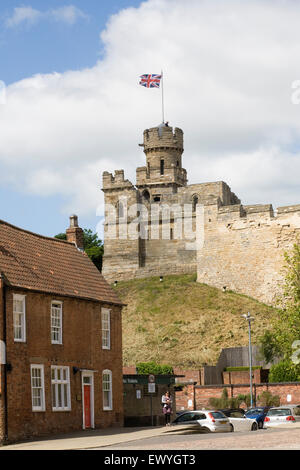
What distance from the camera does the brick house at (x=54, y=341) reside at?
33.3 meters

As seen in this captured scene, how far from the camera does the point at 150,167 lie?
319ft

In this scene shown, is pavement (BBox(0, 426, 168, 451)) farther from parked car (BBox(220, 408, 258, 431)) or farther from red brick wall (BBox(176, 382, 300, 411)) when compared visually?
red brick wall (BBox(176, 382, 300, 411))

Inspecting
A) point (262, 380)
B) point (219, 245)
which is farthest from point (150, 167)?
point (262, 380)

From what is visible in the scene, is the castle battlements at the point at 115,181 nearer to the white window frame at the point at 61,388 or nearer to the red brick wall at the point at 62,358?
the red brick wall at the point at 62,358

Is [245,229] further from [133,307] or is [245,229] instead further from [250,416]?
[250,416]

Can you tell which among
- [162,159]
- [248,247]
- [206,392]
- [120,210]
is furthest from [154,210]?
[206,392]

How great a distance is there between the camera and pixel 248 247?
8219cm

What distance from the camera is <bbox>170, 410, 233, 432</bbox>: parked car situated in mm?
34281

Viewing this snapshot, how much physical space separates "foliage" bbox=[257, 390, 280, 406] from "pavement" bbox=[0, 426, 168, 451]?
781 inches

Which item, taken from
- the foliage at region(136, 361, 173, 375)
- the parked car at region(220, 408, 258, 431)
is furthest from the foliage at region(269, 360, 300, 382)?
the parked car at region(220, 408, 258, 431)

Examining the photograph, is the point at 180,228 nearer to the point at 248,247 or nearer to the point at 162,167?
the point at 162,167

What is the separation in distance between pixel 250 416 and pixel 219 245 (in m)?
45.2

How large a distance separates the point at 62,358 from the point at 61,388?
4.28ft
